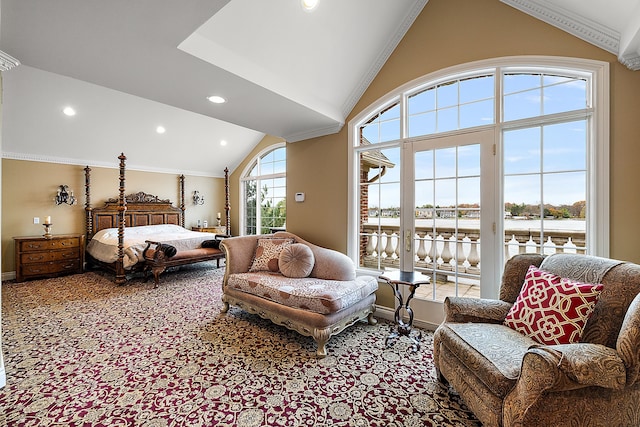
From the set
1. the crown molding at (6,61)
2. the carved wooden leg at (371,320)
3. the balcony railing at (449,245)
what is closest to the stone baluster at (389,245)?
the balcony railing at (449,245)

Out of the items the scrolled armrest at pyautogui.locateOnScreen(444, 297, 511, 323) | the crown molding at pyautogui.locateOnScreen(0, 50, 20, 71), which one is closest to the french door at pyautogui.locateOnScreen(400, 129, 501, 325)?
the scrolled armrest at pyautogui.locateOnScreen(444, 297, 511, 323)

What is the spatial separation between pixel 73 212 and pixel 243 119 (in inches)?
186

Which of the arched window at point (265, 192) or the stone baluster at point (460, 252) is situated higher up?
the arched window at point (265, 192)

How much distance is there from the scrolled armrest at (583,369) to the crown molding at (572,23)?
2.28 meters

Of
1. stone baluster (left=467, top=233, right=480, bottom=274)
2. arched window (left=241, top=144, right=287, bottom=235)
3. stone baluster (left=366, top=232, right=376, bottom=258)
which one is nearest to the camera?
stone baluster (left=467, top=233, right=480, bottom=274)

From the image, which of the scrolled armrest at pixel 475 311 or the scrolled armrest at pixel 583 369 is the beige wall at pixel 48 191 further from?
the scrolled armrest at pixel 583 369

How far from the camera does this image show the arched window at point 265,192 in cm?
686

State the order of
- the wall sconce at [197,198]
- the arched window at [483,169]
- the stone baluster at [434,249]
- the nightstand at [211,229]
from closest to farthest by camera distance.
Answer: the arched window at [483,169], the stone baluster at [434,249], the nightstand at [211,229], the wall sconce at [197,198]

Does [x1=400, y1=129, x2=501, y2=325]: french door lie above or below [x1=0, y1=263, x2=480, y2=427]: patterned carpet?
above

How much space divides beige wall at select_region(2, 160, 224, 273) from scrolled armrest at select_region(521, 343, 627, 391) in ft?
24.4

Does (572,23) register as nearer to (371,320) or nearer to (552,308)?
(552,308)

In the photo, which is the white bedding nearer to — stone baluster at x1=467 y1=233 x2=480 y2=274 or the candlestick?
the candlestick

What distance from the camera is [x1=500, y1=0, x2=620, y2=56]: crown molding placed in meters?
2.09

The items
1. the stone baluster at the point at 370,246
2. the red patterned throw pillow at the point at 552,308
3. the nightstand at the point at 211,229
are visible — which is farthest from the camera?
the nightstand at the point at 211,229
